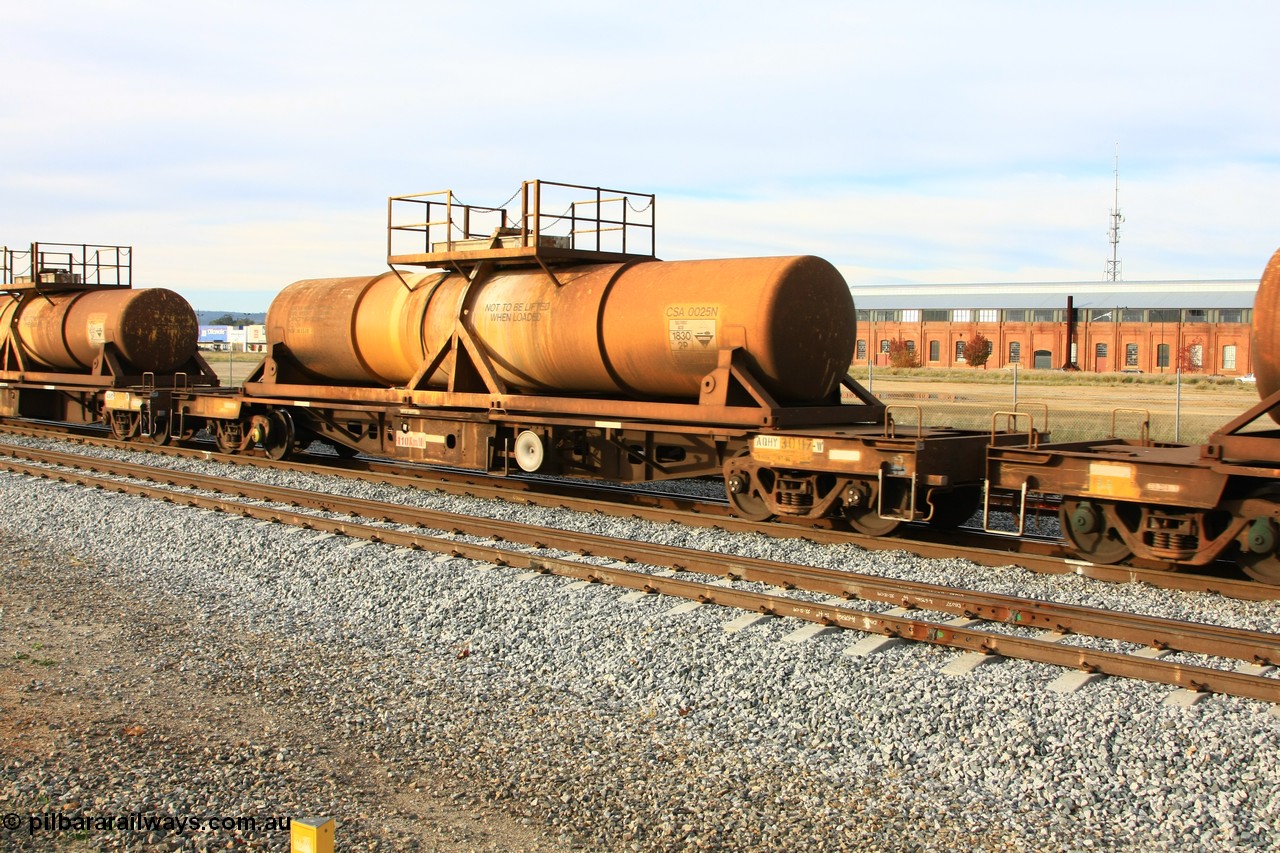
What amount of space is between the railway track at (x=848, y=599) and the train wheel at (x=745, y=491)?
211 centimetres

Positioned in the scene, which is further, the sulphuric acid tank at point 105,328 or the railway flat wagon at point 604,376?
the sulphuric acid tank at point 105,328

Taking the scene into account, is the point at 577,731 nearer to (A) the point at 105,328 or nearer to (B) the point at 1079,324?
(A) the point at 105,328

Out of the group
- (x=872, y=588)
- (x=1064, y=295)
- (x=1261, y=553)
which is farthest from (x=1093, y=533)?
(x=1064, y=295)

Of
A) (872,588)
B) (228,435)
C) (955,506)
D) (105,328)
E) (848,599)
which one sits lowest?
(848,599)

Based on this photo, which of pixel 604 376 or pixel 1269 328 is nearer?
pixel 1269 328

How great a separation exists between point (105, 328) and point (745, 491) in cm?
1657

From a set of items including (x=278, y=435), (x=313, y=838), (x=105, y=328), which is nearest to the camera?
(x=313, y=838)

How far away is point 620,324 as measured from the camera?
1341 cm

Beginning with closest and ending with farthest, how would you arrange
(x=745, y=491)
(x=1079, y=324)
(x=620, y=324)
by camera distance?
(x=745, y=491) < (x=620, y=324) < (x=1079, y=324)

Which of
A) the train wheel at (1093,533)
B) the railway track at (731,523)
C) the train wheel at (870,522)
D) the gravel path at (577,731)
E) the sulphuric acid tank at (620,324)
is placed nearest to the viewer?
the gravel path at (577,731)

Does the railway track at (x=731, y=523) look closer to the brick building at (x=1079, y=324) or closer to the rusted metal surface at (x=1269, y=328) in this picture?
the rusted metal surface at (x=1269, y=328)

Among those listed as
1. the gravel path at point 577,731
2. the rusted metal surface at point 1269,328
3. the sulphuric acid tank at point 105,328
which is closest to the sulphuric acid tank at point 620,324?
the gravel path at point 577,731

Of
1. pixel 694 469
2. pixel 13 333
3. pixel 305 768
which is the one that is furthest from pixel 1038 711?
pixel 13 333

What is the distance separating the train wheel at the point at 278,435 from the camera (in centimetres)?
1850
